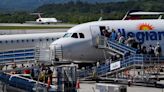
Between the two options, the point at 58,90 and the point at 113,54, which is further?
the point at 113,54

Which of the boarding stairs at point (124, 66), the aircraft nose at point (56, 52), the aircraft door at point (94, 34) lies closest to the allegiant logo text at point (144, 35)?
the aircraft door at point (94, 34)

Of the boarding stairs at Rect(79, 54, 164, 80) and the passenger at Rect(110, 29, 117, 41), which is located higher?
the passenger at Rect(110, 29, 117, 41)

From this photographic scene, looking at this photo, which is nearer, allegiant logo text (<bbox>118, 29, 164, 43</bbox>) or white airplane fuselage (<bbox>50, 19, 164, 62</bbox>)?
white airplane fuselage (<bbox>50, 19, 164, 62</bbox>)

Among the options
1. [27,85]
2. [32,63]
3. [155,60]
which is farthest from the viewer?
[32,63]

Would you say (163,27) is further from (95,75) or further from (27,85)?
(27,85)

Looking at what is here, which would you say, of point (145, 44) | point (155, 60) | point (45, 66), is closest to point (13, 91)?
point (45, 66)

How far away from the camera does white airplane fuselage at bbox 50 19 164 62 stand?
42625mm

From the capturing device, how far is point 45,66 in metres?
40.6

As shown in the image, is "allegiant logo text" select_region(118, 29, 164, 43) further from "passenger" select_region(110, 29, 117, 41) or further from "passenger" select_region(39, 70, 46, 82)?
"passenger" select_region(39, 70, 46, 82)

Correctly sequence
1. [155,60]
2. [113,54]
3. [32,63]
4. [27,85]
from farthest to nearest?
[32,63] → [113,54] → [155,60] → [27,85]

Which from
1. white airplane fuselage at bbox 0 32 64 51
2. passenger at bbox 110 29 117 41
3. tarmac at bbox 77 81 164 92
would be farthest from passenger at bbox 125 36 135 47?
white airplane fuselage at bbox 0 32 64 51

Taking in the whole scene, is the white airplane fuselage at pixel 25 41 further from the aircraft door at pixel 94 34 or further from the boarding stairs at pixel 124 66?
the boarding stairs at pixel 124 66

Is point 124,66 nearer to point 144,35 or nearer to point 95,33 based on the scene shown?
point 95,33

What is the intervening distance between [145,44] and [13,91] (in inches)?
572
